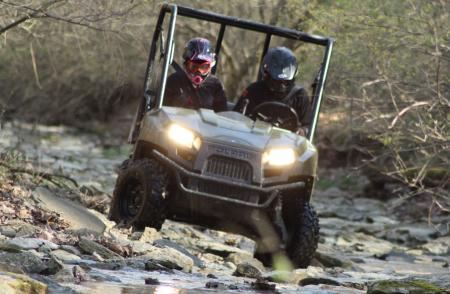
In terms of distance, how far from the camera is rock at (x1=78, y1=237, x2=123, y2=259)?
975 centimetres

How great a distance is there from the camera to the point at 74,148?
2886cm

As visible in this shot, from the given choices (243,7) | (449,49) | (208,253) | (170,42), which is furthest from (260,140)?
(243,7)

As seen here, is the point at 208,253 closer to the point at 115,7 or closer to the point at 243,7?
the point at 115,7


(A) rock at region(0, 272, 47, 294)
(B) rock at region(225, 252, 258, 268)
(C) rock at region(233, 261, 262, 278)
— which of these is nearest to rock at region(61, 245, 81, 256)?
(C) rock at region(233, 261, 262, 278)

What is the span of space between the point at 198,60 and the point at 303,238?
6.87 feet

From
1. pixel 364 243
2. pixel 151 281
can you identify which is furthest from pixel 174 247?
pixel 364 243

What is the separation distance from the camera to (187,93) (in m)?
11.7

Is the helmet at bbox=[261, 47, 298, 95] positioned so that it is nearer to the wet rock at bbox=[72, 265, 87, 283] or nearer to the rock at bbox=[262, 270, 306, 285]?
the rock at bbox=[262, 270, 306, 285]

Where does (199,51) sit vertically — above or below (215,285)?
above

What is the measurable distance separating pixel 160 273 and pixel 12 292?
264 centimetres

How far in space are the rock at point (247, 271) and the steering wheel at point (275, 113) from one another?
1.81 meters

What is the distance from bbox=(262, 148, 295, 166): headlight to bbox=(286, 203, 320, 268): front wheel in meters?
0.54

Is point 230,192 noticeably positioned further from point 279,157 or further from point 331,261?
point 331,261

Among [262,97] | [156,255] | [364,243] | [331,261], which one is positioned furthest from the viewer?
[364,243]
